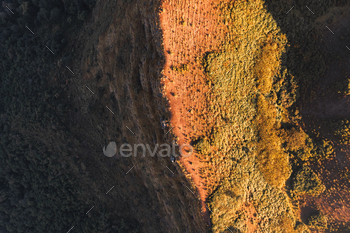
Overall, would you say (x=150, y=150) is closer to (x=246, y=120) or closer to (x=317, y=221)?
(x=246, y=120)

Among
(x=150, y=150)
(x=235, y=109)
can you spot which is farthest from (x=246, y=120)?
(x=150, y=150)

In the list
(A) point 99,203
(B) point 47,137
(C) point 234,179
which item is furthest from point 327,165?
(B) point 47,137

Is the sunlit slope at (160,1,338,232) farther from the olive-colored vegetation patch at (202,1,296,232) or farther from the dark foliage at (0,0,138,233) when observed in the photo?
the dark foliage at (0,0,138,233)

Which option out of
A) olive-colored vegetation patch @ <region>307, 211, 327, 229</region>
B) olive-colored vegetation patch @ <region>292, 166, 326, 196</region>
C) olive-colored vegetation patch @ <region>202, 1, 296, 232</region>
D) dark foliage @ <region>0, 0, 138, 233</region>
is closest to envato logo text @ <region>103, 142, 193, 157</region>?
olive-colored vegetation patch @ <region>202, 1, 296, 232</region>

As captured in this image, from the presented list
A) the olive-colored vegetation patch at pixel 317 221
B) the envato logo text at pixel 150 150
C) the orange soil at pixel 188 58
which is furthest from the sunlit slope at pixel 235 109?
the olive-colored vegetation patch at pixel 317 221

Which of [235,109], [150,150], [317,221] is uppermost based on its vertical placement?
[235,109]

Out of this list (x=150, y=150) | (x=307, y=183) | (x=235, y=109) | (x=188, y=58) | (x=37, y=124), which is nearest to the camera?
(x=188, y=58)

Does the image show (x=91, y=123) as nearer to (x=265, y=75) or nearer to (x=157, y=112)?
(x=157, y=112)
